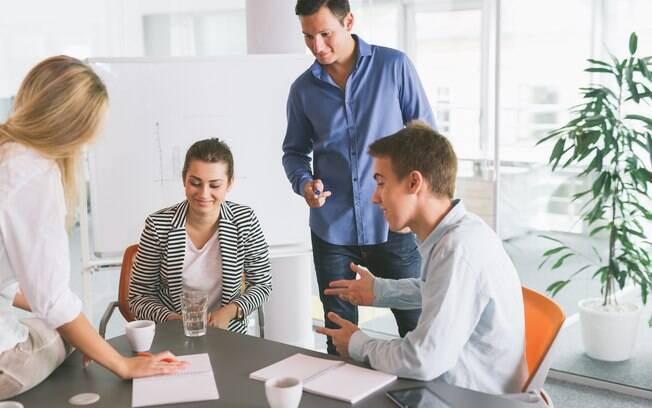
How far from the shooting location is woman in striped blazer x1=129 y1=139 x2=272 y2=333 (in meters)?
2.46

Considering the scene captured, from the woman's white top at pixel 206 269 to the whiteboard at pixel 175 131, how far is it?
1.03m

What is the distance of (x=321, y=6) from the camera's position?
8.18 ft

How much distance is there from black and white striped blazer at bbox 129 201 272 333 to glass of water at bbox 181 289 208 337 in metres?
0.44

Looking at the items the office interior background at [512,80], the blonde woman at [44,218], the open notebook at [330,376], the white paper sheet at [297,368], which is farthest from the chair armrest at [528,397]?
the office interior background at [512,80]

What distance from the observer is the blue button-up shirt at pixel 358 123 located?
2658mm

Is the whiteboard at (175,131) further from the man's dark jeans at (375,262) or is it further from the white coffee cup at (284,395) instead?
the white coffee cup at (284,395)

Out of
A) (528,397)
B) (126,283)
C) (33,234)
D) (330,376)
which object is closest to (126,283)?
(126,283)

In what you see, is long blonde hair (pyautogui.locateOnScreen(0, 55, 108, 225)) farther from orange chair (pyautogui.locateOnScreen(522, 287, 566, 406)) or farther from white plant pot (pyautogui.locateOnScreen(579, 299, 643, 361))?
white plant pot (pyautogui.locateOnScreen(579, 299, 643, 361))

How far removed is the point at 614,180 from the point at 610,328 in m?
0.73

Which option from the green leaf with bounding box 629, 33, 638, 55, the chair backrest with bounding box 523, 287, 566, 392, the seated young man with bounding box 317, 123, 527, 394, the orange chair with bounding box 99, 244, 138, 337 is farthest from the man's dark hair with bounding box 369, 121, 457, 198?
the green leaf with bounding box 629, 33, 638, 55

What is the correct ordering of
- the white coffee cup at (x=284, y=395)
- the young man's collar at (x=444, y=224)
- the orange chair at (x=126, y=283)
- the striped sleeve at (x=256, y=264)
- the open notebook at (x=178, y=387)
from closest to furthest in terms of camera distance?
1. the white coffee cup at (x=284, y=395)
2. the open notebook at (x=178, y=387)
3. the young man's collar at (x=444, y=224)
4. the striped sleeve at (x=256, y=264)
5. the orange chair at (x=126, y=283)

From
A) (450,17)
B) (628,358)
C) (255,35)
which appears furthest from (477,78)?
(628,358)

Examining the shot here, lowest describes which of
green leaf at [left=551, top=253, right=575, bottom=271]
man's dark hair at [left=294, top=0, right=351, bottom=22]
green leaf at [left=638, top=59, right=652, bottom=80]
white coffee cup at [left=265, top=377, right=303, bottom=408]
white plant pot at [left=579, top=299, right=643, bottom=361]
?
white plant pot at [left=579, top=299, right=643, bottom=361]

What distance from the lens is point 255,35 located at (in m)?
3.72
